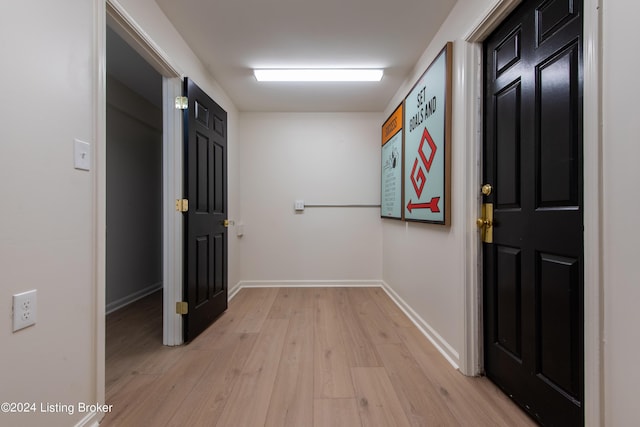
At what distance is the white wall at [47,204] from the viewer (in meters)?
0.90

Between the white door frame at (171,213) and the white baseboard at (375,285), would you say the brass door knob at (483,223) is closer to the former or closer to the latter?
the white baseboard at (375,285)

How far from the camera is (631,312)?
0.79 meters

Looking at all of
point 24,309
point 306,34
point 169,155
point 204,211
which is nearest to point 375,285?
point 204,211

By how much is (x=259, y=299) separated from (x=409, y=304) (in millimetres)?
1719

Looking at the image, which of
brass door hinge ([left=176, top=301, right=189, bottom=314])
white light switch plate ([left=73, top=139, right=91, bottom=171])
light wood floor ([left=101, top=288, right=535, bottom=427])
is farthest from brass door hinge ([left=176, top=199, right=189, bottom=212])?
light wood floor ([left=101, top=288, right=535, bottom=427])

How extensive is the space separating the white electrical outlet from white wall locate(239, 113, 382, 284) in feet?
8.83

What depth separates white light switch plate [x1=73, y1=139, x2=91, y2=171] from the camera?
1129 millimetres

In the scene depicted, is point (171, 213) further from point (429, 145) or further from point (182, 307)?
point (429, 145)

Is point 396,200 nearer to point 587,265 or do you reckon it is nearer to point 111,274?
point 587,265

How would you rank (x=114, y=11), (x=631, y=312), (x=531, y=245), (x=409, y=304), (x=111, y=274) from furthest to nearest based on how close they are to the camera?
(x=111, y=274), (x=409, y=304), (x=114, y=11), (x=531, y=245), (x=631, y=312)

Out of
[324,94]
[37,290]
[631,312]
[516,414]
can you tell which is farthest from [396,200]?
[37,290]

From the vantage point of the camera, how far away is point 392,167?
121 inches

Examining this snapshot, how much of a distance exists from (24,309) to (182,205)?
3.93 feet

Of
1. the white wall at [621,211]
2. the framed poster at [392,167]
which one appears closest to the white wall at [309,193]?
the framed poster at [392,167]
